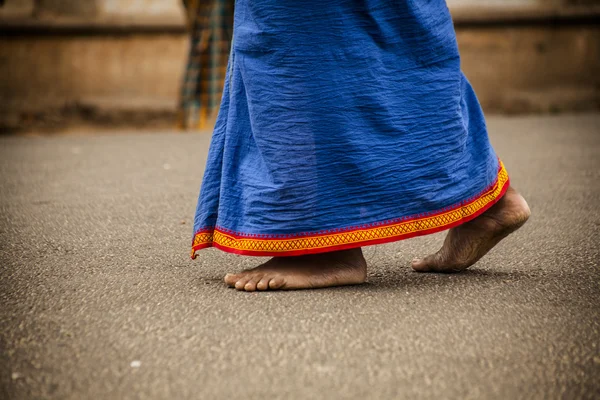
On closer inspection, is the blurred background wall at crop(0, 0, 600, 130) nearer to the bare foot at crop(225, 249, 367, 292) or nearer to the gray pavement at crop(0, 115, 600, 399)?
the gray pavement at crop(0, 115, 600, 399)

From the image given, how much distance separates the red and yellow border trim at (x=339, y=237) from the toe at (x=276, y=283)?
2.5 inches

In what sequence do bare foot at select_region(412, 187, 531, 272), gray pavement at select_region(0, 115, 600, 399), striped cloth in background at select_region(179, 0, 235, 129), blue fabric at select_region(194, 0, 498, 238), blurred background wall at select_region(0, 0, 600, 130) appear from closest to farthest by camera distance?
gray pavement at select_region(0, 115, 600, 399)
blue fabric at select_region(194, 0, 498, 238)
bare foot at select_region(412, 187, 531, 272)
striped cloth in background at select_region(179, 0, 235, 129)
blurred background wall at select_region(0, 0, 600, 130)

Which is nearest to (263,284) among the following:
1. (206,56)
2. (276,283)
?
(276,283)

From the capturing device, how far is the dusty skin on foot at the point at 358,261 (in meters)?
1.65

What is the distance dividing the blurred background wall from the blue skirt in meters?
5.93

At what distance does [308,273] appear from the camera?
1669 millimetres

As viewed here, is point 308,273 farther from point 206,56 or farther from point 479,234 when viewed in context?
point 206,56

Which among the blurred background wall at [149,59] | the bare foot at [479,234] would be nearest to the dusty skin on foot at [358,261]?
the bare foot at [479,234]

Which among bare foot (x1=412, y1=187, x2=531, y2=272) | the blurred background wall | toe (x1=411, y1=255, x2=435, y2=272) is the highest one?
bare foot (x1=412, y1=187, x2=531, y2=272)

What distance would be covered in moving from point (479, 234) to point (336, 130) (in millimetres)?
490

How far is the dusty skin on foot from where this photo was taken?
1652 millimetres

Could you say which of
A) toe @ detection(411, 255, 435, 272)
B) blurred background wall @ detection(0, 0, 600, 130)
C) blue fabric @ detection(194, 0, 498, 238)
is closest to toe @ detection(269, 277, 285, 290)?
blue fabric @ detection(194, 0, 498, 238)

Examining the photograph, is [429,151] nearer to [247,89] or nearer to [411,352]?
[247,89]

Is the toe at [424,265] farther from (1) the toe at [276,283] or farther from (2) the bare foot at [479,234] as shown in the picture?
(1) the toe at [276,283]
